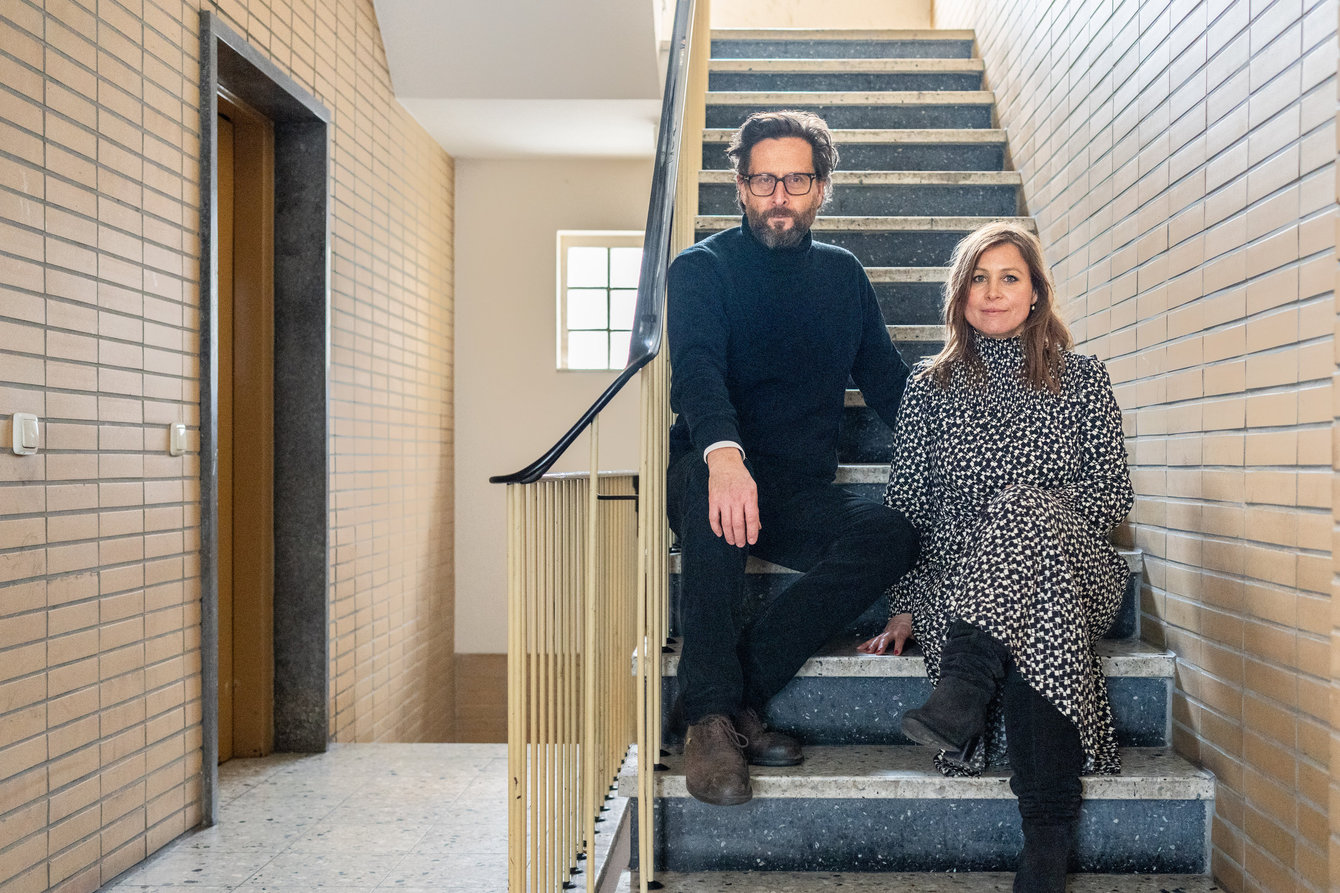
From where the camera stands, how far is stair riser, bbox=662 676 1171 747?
189 cm

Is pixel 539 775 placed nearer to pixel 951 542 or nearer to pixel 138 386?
pixel 951 542

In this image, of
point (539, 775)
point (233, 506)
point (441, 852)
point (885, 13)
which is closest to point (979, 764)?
point (539, 775)

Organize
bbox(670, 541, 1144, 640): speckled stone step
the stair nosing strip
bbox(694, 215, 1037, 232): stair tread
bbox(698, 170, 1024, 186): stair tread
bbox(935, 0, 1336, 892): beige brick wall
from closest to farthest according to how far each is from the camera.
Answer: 1. bbox(935, 0, 1336, 892): beige brick wall
2. bbox(670, 541, 1144, 640): speckled stone step
3. the stair nosing strip
4. bbox(694, 215, 1037, 232): stair tread
5. bbox(698, 170, 1024, 186): stair tread

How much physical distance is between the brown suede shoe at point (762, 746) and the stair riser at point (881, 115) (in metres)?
2.38

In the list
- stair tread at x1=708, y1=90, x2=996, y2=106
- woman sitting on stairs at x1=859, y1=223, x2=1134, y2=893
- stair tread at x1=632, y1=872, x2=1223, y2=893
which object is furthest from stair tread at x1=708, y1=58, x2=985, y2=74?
stair tread at x1=632, y1=872, x2=1223, y2=893

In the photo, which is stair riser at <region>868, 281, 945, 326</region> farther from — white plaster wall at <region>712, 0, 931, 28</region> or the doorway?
white plaster wall at <region>712, 0, 931, 28</region>

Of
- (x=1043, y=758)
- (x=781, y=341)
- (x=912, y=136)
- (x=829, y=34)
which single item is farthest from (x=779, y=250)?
(x=829, y=34)

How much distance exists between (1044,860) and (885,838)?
0.28 metres

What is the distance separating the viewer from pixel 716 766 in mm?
1639

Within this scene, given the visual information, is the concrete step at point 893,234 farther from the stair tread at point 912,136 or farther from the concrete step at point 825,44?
the concrete step at point 825,44

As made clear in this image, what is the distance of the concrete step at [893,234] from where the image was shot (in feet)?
9.85

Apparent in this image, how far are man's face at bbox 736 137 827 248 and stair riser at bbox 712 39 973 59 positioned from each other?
229cm

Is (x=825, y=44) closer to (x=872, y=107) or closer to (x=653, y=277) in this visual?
(x=872, y=107)

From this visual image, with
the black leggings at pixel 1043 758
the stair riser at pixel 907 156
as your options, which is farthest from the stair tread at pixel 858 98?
the black leggings at pixel 1043 758
